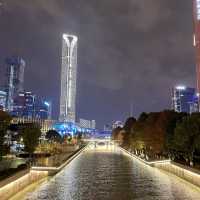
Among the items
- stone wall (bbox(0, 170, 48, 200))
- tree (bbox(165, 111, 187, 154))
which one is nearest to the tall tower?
tree (bbox(165, 111, 187, 154))

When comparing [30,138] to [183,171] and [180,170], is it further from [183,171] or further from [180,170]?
[183,171]

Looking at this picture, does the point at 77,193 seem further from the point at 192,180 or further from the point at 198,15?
the point at 198,15

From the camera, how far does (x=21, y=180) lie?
26.5 m

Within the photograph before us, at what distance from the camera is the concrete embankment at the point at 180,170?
2870cm

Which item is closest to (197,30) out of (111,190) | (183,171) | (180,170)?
(180,170)

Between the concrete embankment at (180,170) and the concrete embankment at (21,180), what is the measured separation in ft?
44.4

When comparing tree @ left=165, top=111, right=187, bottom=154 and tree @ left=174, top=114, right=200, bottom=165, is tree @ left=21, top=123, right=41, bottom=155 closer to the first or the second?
tree @ left=174, top=114, right=200, bottom=165

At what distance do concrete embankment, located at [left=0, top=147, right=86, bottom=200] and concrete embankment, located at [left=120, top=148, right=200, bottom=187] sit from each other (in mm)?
13531

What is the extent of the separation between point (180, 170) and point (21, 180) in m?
17.1

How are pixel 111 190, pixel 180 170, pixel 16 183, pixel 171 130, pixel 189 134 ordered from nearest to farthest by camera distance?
pixel 16 183 → pixel 111 190 → pixel 180 170 → pixel 189 134 → pixel 171 130

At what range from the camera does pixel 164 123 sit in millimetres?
54250

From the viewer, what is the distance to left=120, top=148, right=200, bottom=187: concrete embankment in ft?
94.1

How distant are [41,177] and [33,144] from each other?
10009mm

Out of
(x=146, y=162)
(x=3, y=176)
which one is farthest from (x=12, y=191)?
(x=146, y=162)
